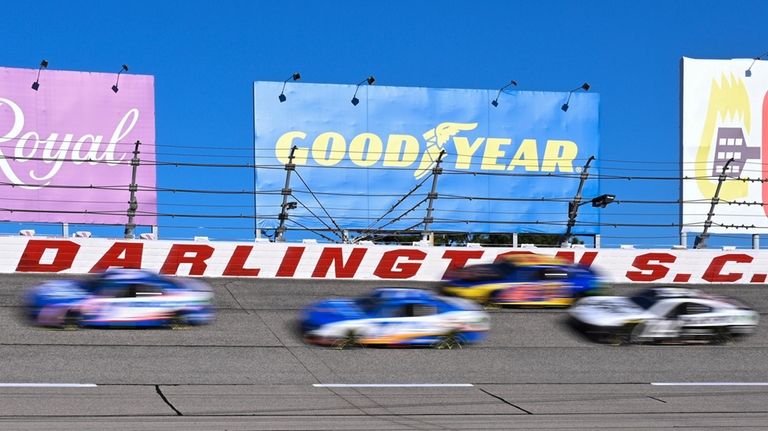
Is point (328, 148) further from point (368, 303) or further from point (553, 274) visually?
point (368, 303)

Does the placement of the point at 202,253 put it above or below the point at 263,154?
below

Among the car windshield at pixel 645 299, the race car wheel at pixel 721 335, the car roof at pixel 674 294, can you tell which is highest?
the car roof at pixel 674 294

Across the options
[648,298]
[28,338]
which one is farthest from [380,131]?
[28,338]

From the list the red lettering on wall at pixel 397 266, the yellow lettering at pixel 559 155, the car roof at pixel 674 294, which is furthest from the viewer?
the yellow lettering at pixel 559 155

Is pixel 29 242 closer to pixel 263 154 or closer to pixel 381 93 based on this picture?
pixel 263 154

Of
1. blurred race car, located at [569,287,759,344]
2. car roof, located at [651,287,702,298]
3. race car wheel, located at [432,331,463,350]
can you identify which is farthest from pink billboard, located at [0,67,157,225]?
car roof, located at [651,287,702,298]

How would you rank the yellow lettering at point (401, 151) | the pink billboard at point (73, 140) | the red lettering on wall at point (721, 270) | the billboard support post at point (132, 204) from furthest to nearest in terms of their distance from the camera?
1. the yellow lettering at point (401, 151)
2. the pink billboard at point (73, 140)
3. the red lettering on wall at point (721, 270)
4. the billboard support post at point (132, 204)

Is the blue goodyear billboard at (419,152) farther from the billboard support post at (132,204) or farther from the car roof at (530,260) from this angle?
the car roof at (530,260)

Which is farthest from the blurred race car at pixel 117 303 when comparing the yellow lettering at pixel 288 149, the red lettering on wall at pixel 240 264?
the yellow lettering at pixel 288 149

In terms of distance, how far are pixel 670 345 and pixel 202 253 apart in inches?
448

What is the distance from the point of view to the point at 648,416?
1330cm

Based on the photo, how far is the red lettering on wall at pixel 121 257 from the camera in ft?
81.9

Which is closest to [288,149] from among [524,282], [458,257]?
Answer: [458,257]

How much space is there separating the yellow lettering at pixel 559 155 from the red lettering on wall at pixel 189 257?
15.0m
